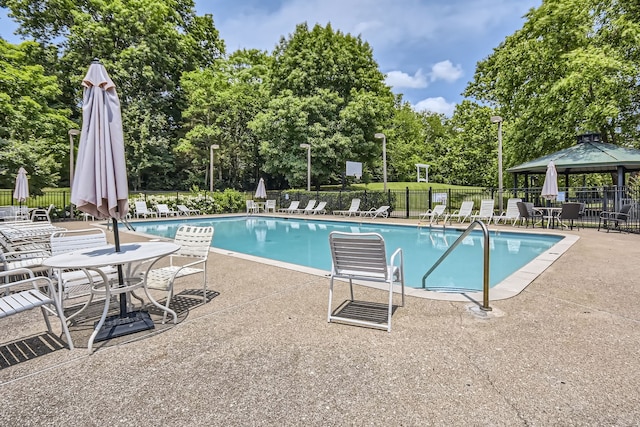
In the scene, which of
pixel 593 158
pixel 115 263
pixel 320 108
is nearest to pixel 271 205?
pixel 320 108

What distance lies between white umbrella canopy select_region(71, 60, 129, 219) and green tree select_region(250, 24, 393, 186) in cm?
1924

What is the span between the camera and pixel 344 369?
247cm

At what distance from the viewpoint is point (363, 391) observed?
2184 millimetres

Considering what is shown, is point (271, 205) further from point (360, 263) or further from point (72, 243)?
point (360, 263)

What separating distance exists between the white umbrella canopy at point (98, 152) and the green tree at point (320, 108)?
19.2 m

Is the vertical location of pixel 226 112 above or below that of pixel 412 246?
above

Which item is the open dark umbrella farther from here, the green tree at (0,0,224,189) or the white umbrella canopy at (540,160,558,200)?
the green tree at (0,0,224,189)

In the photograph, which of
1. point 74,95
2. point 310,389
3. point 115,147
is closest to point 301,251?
point 115,147

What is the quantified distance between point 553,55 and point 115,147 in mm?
19433

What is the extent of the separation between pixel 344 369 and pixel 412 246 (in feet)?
25.0

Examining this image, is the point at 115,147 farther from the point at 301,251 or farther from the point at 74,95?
the point at 74,95

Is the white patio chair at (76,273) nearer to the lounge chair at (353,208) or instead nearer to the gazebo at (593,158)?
the lounge chair at (353,208)

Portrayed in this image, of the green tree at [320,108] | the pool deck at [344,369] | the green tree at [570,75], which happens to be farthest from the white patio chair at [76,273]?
the green tree at [320,108]

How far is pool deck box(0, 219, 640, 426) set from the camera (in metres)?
1.97
